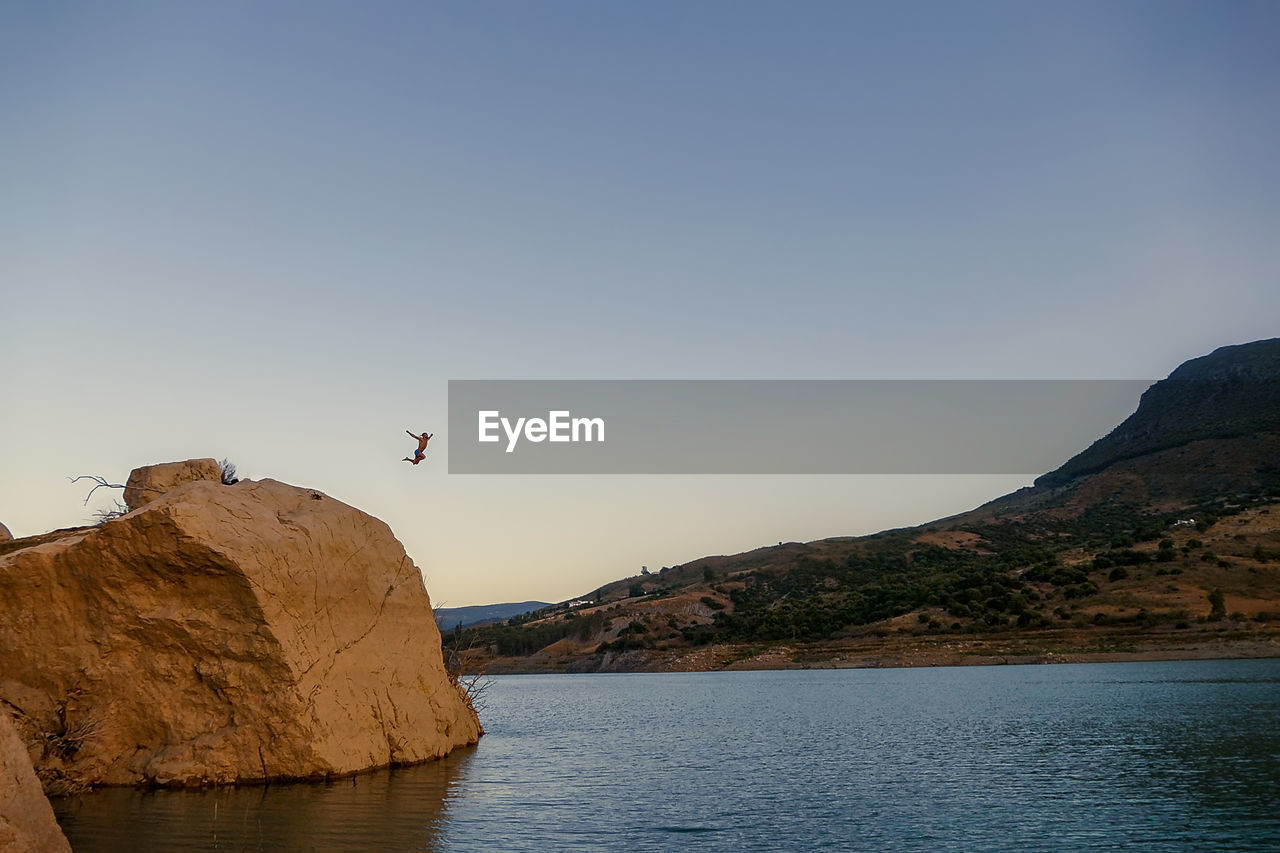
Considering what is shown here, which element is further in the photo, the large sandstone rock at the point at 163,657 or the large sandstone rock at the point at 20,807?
the large sandstone rock at the point at 163,657

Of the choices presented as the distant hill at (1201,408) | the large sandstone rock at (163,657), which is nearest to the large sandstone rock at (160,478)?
the large sandstone rock at (163,657)

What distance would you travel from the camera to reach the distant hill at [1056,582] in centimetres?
6612

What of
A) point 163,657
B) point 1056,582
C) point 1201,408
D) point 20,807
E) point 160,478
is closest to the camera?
point 20,807

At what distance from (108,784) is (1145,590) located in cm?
6908

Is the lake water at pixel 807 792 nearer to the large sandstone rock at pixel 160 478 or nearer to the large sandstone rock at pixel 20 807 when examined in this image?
the large sandstone rock at pixel 20 807

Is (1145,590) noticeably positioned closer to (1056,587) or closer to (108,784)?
(1056,587)

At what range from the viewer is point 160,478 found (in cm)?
2355

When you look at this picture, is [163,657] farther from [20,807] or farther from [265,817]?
[20,807]

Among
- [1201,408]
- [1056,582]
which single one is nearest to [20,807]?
[1056,582]

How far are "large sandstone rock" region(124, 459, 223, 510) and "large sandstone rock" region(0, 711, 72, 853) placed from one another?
14081mm

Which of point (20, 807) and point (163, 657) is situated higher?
point (163, 657)

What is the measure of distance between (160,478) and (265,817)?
10.3 m

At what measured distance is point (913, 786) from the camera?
2056 cm

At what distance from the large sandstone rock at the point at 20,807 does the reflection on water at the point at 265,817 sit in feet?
17.2
